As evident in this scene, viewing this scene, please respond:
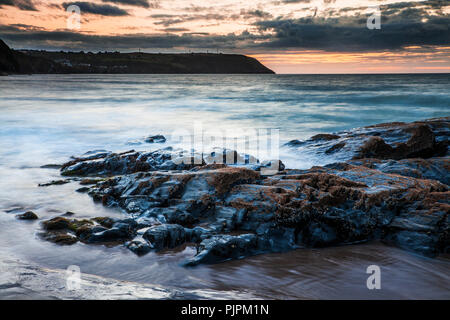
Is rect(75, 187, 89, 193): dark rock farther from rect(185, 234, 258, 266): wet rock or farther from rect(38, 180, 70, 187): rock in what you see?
rect(185, 234, 258, 266): wet rock

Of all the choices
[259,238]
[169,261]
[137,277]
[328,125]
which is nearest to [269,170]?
[259,238]

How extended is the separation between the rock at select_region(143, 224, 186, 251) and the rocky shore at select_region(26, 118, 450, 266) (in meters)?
0.01

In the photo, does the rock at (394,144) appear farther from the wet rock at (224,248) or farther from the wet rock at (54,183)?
the wet rock at (54,183)

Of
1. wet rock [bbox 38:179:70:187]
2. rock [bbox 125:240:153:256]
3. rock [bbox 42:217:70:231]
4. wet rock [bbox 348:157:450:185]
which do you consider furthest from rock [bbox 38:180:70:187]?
wet rock [bbox 348:157:450:185]

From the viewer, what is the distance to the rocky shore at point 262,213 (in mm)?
4477

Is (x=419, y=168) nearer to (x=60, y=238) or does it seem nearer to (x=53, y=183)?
(x=60, y=238)

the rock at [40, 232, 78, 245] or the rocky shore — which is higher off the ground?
the rocky shore

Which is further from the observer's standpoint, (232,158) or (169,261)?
(232,158)

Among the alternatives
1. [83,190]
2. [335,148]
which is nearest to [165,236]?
[83,190]

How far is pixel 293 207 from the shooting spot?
4863 mm

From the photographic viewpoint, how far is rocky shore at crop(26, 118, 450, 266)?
14.7 feet

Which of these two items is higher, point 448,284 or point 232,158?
point 232,158
